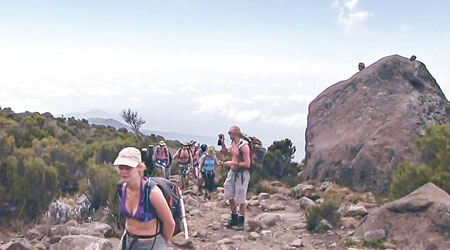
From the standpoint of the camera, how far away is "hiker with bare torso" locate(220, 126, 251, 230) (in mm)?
8570

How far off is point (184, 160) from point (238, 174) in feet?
18.7

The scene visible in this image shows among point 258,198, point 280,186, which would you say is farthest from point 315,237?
point 280,186

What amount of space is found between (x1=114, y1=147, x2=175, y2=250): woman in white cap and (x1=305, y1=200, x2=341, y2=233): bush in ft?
16.5

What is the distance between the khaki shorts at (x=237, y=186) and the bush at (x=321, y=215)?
4.36ft

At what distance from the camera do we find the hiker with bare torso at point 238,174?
8570mm

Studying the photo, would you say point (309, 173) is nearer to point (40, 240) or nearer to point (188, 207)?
point (188, 207)

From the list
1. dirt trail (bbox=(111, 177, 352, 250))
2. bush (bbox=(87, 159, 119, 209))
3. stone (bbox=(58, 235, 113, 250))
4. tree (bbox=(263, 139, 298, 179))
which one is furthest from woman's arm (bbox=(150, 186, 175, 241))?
tree (bbox=(263, 139, 298, 179))

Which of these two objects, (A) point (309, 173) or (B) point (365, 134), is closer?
(B) point (365, 134)

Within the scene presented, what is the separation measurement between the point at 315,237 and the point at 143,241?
4.84 meters

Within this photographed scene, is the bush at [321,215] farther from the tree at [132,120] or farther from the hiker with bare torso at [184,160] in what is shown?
the tree at [132,120]

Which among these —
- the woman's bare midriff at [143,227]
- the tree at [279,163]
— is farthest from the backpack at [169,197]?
the tree at [279,163]

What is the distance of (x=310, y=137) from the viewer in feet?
51.7

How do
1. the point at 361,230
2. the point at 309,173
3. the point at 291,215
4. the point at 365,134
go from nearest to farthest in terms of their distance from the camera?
the point at 361,230, the point at 291,215, the point at 365,134, the point at 309,173

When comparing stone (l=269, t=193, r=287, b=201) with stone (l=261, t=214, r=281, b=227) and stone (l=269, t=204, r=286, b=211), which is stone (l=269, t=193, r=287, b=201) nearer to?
stone (l=269, t=204, r=286, b=211)
